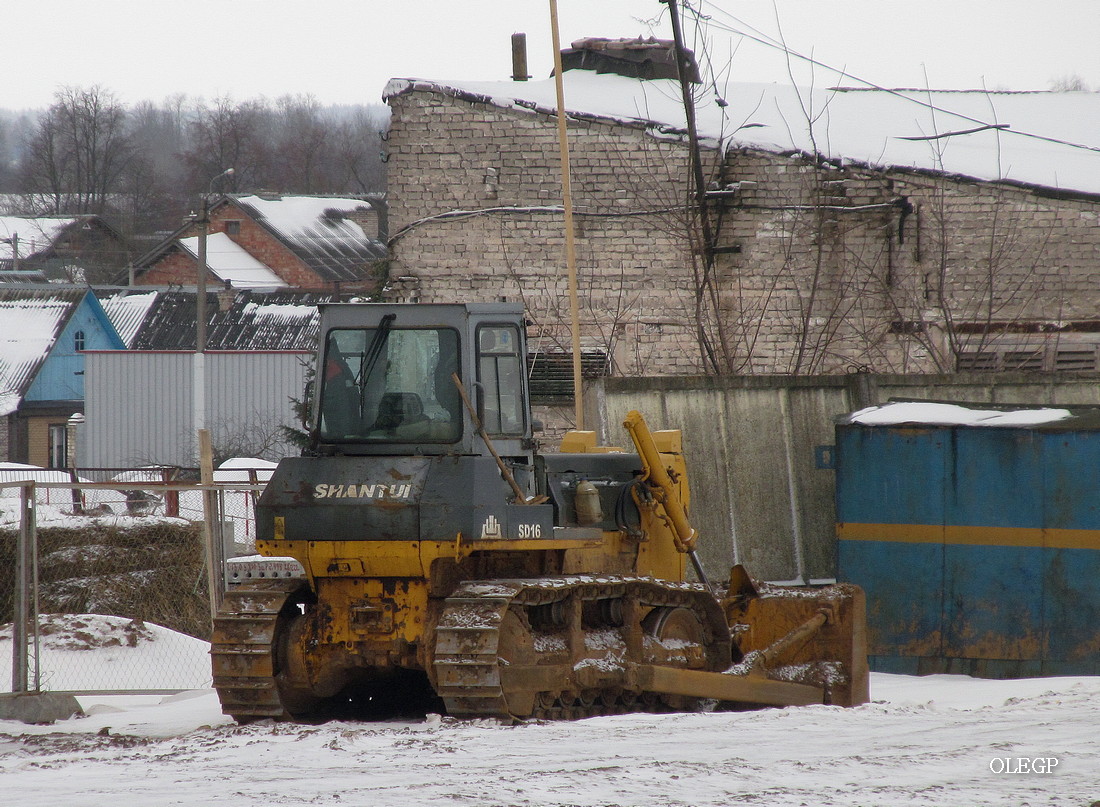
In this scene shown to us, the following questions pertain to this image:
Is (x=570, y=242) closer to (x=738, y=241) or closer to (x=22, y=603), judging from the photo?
(x=22, y=603)

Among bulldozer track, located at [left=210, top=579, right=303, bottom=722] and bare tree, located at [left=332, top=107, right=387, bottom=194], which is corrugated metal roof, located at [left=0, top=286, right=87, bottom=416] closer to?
bare tree, located at [left=332, top=107, right=387, bottom=194]

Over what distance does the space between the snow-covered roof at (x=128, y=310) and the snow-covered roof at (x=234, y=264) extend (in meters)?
7.79

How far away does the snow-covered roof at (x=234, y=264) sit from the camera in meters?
57.8

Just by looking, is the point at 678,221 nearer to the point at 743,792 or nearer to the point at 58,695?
the point at 58,695

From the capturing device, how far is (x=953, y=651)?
9633 millimetres

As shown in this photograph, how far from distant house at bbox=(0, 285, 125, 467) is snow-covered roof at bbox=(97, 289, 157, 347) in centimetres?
124

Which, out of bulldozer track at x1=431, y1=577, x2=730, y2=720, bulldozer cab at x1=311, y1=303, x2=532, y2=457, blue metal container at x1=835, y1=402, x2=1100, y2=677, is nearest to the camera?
bulldozer track at x1=431, y1=577, x2=730, y2=720

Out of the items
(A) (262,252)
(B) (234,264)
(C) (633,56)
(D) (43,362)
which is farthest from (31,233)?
(C) (633,56)

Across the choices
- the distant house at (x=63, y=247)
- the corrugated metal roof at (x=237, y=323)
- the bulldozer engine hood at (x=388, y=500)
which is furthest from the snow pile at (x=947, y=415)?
the distant house at (x=63, y=247)

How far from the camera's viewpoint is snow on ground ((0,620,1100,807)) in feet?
16.8

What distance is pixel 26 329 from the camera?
143ft

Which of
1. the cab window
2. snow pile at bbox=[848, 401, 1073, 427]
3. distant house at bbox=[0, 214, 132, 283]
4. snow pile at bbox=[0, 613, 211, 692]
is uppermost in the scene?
distant house at bbox=[0, 214, 132, 283]

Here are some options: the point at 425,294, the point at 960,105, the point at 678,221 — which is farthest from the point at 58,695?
the point at 960,105

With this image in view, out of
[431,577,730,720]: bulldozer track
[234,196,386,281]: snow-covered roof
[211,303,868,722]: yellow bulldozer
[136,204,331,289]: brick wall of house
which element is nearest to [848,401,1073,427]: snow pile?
[431,577,730,720]: bulldozer track
